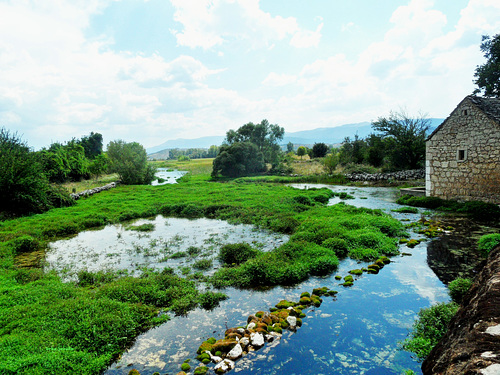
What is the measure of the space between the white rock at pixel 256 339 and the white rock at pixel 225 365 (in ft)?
2.06

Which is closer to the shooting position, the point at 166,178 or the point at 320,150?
the point at 166,178

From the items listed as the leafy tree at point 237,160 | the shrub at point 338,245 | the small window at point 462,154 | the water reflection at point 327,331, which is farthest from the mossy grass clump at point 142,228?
the leafy tree at point 237,160

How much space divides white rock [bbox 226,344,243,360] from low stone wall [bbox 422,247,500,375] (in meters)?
3.15

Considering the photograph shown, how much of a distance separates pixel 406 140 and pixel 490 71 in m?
9.80

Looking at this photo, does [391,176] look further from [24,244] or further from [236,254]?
[24,244]

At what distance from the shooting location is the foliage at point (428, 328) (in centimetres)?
548

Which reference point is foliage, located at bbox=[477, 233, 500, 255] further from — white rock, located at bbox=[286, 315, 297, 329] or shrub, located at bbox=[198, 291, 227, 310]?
shrub, located at bbox=[198, 291, 227, 310]

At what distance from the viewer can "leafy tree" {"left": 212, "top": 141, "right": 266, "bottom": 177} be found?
45781 mm

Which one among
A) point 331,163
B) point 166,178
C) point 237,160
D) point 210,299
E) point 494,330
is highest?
point 237,160

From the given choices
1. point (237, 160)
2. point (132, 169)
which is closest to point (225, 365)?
point (132, 169)

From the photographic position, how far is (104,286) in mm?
8148

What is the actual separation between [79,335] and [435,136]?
65.7 feet

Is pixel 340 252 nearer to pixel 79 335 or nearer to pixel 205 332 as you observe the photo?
pixel 205 332

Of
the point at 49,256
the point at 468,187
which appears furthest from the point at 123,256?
the point at 468,187
